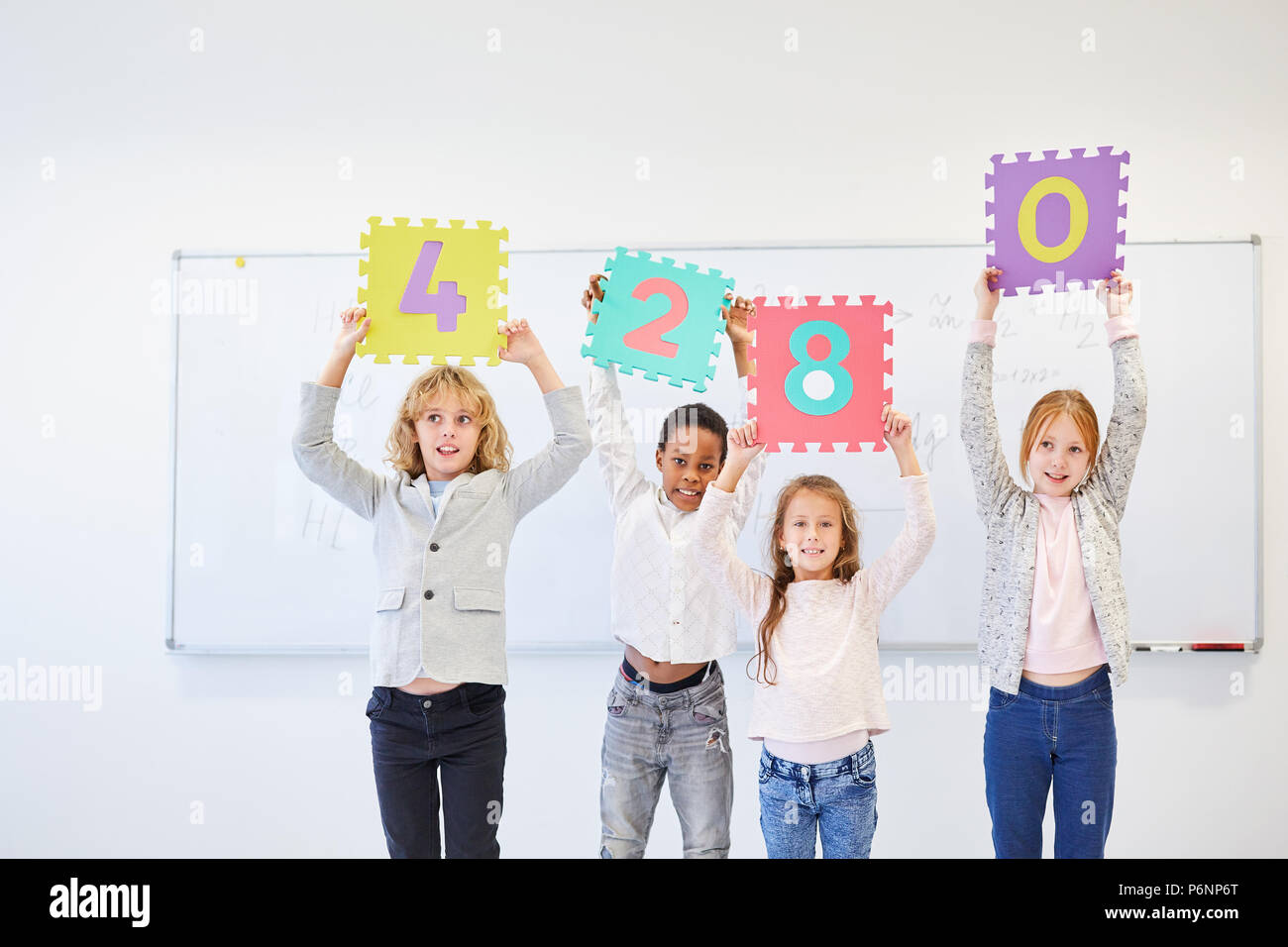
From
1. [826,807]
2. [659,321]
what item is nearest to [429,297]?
[659,321]

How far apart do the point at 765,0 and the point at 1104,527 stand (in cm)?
162

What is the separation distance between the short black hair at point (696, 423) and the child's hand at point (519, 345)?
35 centimetres

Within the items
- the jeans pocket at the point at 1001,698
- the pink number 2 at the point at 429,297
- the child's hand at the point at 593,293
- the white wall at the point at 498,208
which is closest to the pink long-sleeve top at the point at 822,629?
the jeans pocket at the point at 1001,698

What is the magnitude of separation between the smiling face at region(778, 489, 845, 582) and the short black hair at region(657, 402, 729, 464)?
0.80ft

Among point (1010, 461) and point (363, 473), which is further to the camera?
point (1010, 461)

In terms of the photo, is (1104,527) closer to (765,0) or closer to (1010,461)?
(1010,461)

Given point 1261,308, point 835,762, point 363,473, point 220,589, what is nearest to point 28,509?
point 220,589

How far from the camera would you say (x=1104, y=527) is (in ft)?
5.86

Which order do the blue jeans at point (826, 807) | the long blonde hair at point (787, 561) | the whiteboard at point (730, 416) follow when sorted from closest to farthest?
the blue jeans at point (826, 807) → the long blonde hair at point (787, 561) → the whiteboard at point (730, 416)

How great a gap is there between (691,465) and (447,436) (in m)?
0.50

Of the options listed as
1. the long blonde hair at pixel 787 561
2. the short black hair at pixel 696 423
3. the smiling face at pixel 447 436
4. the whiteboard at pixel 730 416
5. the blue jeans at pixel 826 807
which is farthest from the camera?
the whiteboard at pixel 730 416

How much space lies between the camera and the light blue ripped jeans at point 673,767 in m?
1.80

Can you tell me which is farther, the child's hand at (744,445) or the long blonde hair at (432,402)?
the long blonde hair at (432,402)

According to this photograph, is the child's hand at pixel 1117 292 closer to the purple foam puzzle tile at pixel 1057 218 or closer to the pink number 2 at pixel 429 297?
the purple foam puzzle tile at pixel 1057 218
